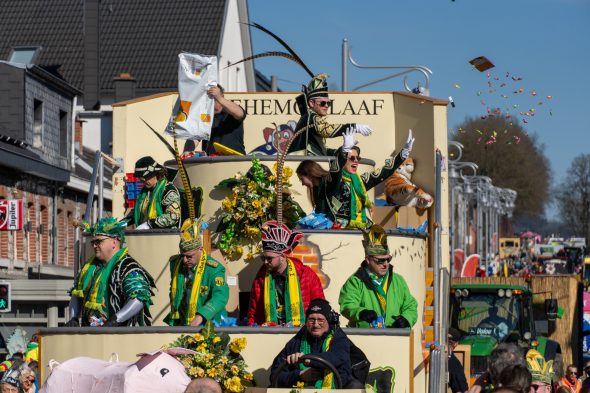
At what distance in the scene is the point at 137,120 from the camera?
56.2ft

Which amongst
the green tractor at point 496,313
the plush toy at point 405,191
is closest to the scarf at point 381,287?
the plush toy at point 405,191

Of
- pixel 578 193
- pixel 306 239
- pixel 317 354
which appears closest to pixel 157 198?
pixel 306 239

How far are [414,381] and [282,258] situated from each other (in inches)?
59.4

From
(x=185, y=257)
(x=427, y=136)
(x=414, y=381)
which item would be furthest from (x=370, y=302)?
(x=427, y=136)

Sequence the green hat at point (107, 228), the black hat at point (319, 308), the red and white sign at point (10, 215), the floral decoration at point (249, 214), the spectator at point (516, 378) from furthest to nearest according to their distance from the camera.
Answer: the red and white sign at point (10, 215) < the floral decoration at point (249, 214) < the green hat at point (107, 228) < the black hat at point (319, 308) < the spectator at point (516, 378)

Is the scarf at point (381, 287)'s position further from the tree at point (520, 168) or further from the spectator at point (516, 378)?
the tree at point (520, 168)

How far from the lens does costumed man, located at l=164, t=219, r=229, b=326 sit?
38.2 feet

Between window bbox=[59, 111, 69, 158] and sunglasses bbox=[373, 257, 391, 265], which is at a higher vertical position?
window bbox=[59, 111, 69, 158]

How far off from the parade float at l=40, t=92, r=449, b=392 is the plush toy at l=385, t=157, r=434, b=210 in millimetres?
99

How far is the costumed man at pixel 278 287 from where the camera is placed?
1141cm

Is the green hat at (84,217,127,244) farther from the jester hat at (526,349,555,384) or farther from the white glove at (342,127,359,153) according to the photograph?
the jester hat at (526,349,555,384)

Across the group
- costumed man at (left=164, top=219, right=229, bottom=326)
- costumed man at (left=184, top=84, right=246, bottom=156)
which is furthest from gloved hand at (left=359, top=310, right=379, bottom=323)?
costumed man at (left=184, top=84, right=246, bottom=156)

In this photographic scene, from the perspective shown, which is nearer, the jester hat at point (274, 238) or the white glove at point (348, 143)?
the jester hat at point (274, 238)

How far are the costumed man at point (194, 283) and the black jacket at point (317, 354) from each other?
1444 millimetres
